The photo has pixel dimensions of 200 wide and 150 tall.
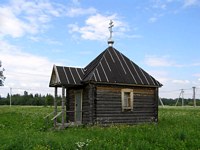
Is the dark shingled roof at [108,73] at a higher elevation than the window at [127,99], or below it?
higher

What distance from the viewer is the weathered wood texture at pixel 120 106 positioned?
61.6 ft

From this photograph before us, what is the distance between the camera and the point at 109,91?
751 inches

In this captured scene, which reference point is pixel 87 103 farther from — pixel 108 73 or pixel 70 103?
pixel 70 103

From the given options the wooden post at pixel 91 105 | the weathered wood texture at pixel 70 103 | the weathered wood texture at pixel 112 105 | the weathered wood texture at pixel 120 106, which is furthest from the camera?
the weathered wood texture at pixel 70 103

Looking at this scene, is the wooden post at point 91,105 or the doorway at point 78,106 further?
the doorway at point 78,106

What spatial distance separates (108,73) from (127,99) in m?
2.24

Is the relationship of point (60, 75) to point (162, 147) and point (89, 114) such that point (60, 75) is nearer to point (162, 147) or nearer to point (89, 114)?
point (89, 114)

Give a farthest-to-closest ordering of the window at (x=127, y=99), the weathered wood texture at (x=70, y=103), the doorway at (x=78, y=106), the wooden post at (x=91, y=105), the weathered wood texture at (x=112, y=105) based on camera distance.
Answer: the weathered wood texture at (x=70, y=103), the doorway at (x=78, y=106), the window at (x=127, y=99), the weathered wood texture at (x=112, y=105), the wooden post at (x=91, y=105)

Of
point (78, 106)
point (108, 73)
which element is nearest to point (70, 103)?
point (78, 106)

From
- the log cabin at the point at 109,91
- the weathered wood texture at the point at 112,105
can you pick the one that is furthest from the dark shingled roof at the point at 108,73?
the weathered wood texture at the point at 112,105

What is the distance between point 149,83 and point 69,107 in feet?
19.7

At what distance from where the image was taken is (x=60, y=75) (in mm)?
18859

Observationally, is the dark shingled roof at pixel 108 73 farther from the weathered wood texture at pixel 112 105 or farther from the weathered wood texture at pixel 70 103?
the weathered wood texture at pixel 70 103

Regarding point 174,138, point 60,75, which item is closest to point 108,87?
point 60,75
